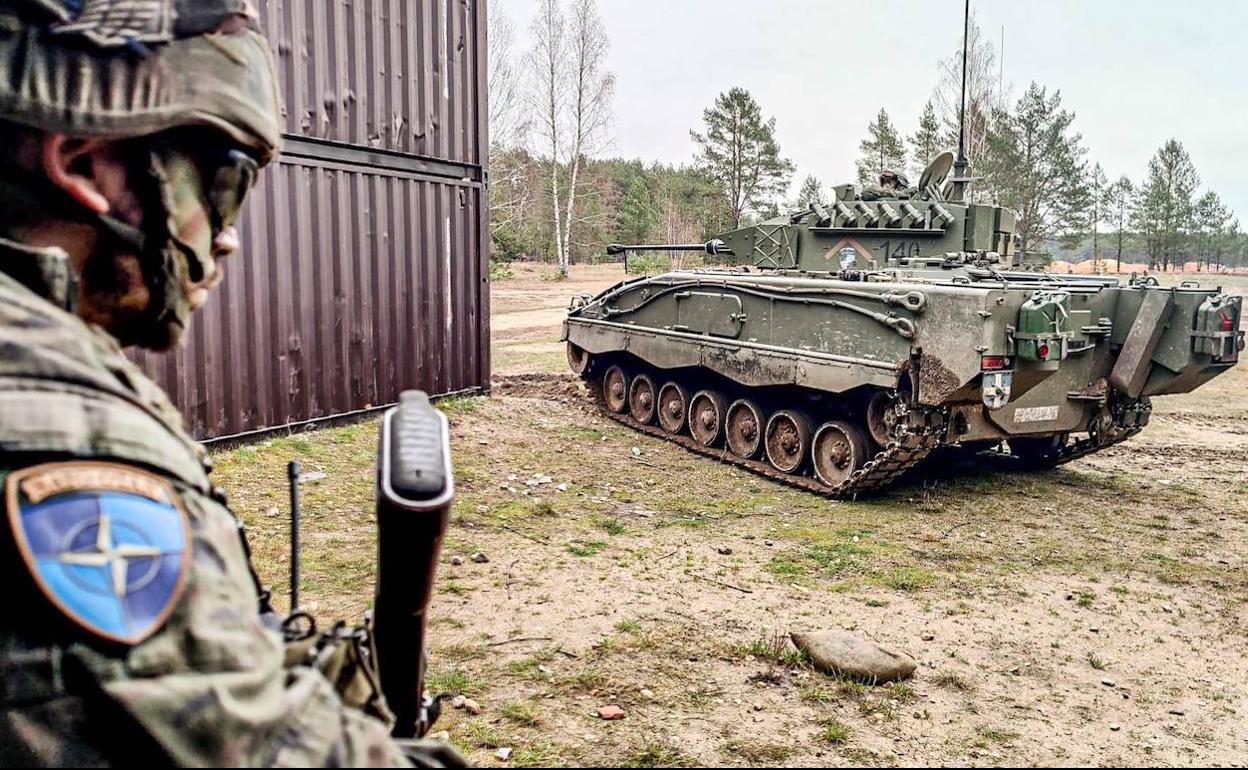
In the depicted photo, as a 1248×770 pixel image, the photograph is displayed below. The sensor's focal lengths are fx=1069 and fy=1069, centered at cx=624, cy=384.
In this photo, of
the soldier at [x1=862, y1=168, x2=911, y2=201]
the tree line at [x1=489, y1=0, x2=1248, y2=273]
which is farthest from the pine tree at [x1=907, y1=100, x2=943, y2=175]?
the soldier at [x1=862, y1=168, x2=911, y2=201]

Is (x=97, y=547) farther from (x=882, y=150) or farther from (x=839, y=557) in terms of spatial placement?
(x=882, y=150)

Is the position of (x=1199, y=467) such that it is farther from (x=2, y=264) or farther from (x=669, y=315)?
(x=2, y=264)

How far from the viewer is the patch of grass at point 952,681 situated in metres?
4.69

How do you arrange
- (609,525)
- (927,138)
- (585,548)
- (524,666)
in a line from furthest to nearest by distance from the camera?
(927,138) < (609,525) < (585,548) < (524,666)


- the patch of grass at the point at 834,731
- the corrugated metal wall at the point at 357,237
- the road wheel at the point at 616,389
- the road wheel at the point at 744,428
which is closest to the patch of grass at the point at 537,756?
the patch of grass at the point at 834,731

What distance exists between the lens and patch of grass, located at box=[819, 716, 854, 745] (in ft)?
13.4

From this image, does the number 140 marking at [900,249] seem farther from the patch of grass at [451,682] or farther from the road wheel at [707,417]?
the patch of grass at [451,682]

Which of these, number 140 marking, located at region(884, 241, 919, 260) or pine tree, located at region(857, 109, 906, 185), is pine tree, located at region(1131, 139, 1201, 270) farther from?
number 140 marking, located at region(884, 241, 919, 260)

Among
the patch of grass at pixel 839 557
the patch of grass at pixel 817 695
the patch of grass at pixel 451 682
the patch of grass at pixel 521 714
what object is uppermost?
the patch of grass at pixel 451 682

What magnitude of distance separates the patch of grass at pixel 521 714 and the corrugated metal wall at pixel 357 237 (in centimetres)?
429

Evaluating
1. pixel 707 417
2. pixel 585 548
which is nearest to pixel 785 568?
pixel 585 548

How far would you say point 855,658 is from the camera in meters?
4.78

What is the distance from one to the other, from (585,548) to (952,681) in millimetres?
2545

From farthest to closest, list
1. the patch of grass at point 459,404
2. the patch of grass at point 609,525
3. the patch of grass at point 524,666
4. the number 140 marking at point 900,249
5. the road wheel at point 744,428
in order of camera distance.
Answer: the patch of grass at point 459,404 < the number 140 marking at point 900,249 < the road wheel at point 744,428 < the patch of grass at point 609,525 < the patch of grass at point 524,666
